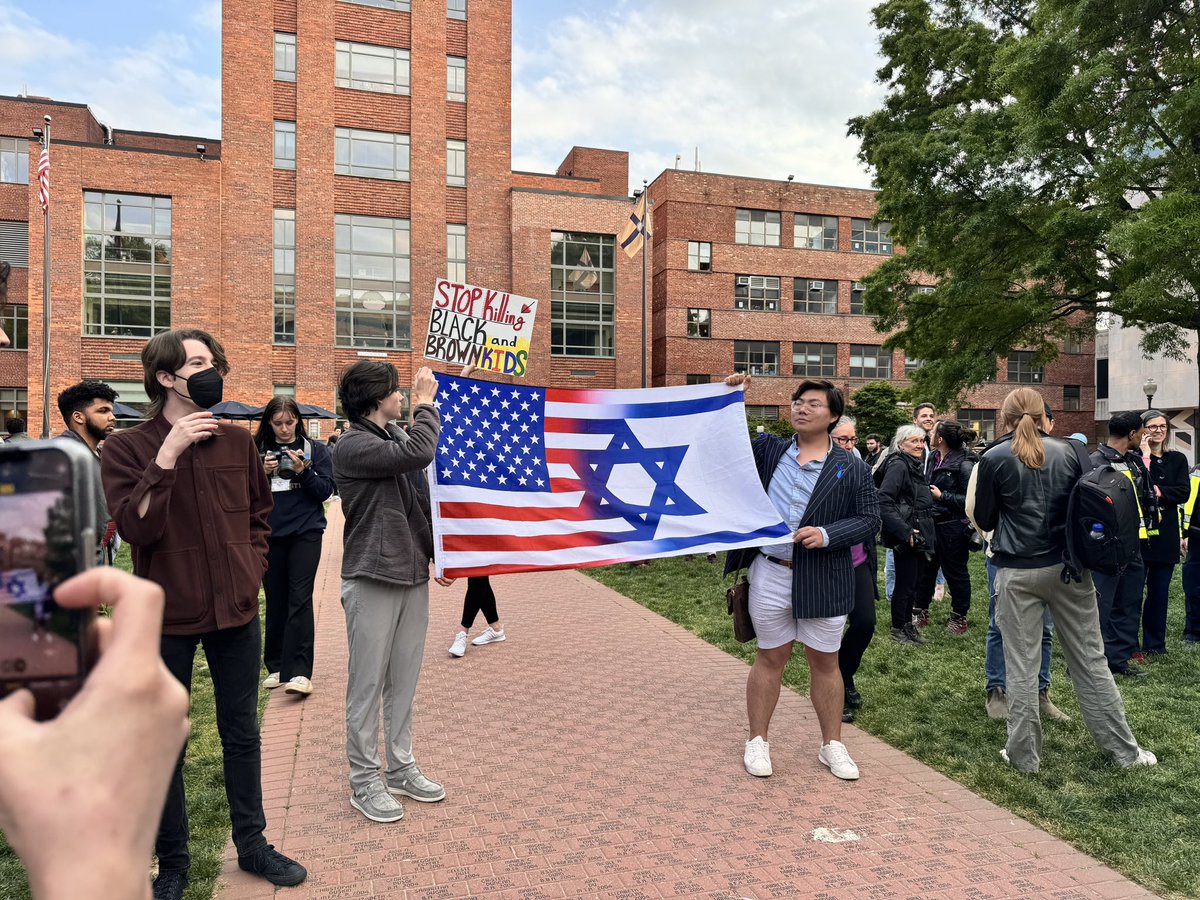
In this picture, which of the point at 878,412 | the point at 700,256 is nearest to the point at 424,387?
the point at 878,412

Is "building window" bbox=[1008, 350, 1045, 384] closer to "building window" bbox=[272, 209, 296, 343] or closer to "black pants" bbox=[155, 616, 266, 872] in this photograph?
"building window" bbox=[272, 209, 296, 343]

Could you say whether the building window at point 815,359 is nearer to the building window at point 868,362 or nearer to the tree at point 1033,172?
the building window at point 868,362

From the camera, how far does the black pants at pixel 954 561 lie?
28.0 feet

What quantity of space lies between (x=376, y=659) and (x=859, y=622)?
3.30 m

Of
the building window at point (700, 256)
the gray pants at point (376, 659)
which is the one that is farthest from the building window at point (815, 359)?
the gray pants at point (376, 659)

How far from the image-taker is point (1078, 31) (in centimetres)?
1598

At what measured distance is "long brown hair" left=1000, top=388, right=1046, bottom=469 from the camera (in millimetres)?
4941

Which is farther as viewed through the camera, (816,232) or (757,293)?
(816,232)

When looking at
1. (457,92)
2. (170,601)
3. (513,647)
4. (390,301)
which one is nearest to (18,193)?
(390,301)

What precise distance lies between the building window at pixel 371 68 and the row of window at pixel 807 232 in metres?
20.5

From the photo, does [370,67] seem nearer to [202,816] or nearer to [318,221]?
[318,221]

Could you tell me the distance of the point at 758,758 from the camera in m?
4.88

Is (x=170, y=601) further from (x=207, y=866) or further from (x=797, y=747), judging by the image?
(x=797, y=747)

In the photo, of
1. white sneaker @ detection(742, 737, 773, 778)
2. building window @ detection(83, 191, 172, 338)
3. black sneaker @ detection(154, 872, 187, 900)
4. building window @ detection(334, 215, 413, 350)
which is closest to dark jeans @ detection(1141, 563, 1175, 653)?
white sneaker @ detection(742, 737, 773, 778)
